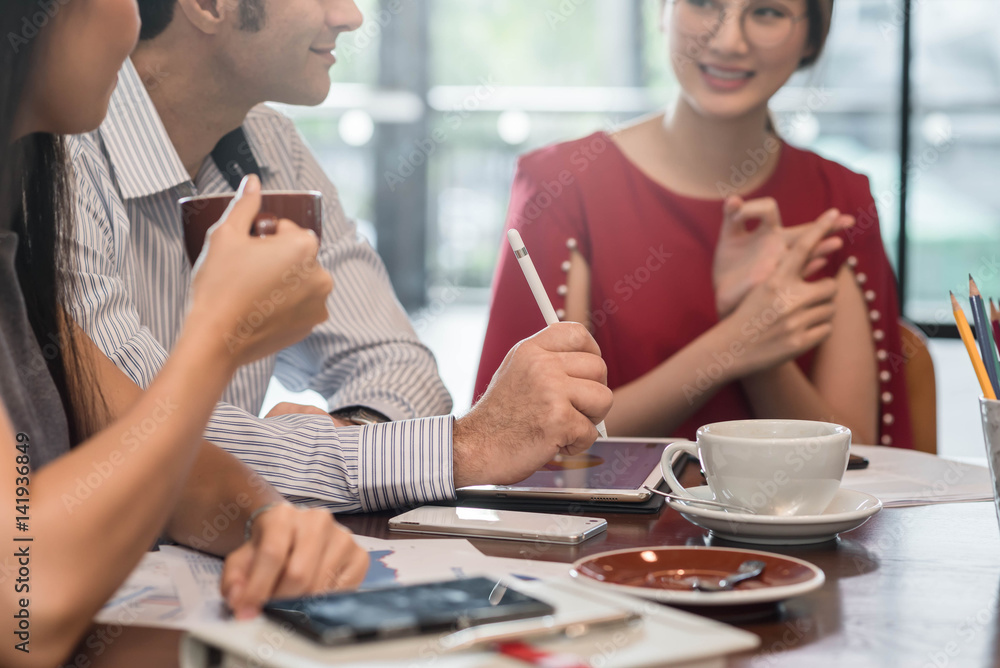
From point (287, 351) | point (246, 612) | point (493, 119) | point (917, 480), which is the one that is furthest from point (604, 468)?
point (493, 119)

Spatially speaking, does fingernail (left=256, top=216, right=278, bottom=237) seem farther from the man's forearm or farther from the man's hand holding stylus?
the man's hand holding stylus

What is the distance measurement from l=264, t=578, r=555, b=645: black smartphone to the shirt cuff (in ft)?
1.43

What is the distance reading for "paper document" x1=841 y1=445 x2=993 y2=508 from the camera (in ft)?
3.23

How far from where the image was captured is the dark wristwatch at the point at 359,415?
1366mm

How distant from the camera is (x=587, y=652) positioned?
18.7 inches

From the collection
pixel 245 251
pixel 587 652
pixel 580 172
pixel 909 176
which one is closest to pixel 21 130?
pixel 245 251

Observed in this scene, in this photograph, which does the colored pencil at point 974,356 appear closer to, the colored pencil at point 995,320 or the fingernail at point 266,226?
the colored pencil at point 995,320

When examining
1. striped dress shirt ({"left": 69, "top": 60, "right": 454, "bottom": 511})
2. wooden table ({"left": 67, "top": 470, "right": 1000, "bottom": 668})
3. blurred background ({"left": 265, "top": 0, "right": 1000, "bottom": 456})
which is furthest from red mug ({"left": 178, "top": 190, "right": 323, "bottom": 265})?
blurred background ({"left": 265, "top": 0, "right": 1000, "bottom": 456})

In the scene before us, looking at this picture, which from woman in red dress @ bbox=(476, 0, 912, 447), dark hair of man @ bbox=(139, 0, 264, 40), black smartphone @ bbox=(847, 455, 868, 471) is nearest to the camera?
black smartphone @ bbox=(847, 455, 868, 471)

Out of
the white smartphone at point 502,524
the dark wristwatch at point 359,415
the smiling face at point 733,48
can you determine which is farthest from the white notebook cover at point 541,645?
the smiling face at point 733,48

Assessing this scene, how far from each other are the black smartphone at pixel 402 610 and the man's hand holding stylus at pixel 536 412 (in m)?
0.46

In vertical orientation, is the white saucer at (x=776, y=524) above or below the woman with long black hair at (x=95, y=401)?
below

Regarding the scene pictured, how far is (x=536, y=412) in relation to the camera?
0.99m

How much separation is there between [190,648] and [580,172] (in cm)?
145
